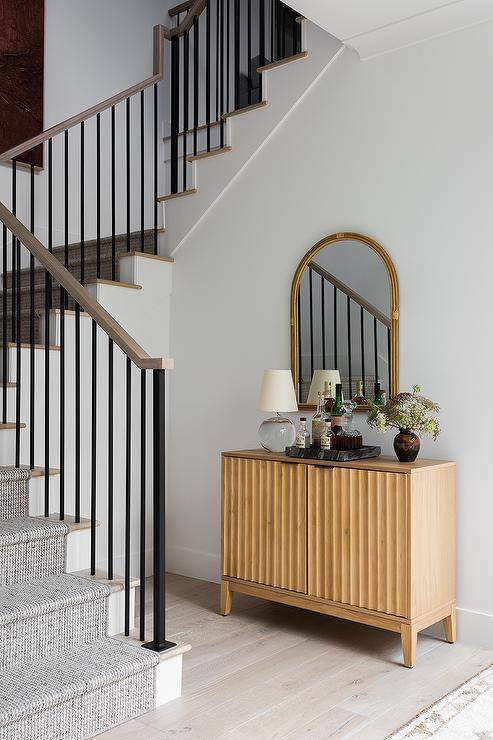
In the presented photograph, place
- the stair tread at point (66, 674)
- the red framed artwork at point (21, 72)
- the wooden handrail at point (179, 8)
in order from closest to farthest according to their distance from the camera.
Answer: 1. the stair tread at point (66, 674)
2. the red framed artwork at point (21, 72)
3. the wooden handrail at point (179, 8)

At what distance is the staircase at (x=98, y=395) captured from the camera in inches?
96.2

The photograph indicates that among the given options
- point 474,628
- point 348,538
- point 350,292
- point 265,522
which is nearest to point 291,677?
point 348,538

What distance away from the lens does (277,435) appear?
3.56 metres

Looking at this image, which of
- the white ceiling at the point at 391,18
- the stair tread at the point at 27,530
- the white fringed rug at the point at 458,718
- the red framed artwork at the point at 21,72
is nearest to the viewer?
the white fringed rug at the point at 458,718

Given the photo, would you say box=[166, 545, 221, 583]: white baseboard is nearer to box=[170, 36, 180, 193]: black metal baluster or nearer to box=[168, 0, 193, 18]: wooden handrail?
box=[170, 36, 180, 193]: black metal baluster

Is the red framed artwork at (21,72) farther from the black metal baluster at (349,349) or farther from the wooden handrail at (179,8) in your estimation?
the black metal baluster at (349,349)

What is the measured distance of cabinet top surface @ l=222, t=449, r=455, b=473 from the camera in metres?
2.99

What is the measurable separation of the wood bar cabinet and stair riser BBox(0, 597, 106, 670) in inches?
38.7

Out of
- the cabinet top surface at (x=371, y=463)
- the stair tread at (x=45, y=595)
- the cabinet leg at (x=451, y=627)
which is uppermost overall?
the cabinet top surface at (x=371, y=463)

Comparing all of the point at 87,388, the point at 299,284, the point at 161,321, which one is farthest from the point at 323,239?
the point at 87,388

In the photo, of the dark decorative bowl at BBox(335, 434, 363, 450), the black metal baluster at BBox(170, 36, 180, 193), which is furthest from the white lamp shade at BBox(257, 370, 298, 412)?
the black metal baluster at BBox(170, 36, 180, 193)

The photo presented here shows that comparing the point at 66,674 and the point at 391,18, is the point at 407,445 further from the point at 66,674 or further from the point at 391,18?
the point at 391,18

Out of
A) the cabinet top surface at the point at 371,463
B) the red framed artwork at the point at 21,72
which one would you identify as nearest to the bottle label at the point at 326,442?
the cabinet top surface at the point at 371,463

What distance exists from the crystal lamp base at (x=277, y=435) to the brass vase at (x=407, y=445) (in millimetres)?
596
